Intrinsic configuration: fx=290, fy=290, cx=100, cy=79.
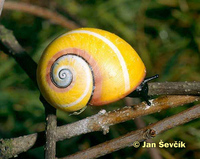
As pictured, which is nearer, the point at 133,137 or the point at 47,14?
the point at 133,137

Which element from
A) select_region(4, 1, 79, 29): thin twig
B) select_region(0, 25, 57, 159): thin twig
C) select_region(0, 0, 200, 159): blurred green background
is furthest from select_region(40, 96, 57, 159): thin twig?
select_region(4, 1, 79, 29): thin twig

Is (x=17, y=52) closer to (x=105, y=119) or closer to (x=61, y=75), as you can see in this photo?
(x=61, y=75)

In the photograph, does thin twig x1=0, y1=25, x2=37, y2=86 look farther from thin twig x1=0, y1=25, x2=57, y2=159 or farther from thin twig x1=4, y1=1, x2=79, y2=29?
thin twig x1=4, y1=1, x2=79, y2=29

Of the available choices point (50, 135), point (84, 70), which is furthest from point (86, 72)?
point (50, 135)

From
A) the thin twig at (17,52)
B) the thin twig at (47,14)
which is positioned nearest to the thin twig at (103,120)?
the thin twig at (17,52)

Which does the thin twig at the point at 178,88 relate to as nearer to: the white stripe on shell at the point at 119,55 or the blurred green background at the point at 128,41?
the white stripe on shell at the point at 119,55

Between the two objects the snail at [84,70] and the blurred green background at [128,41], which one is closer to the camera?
the snail at [84,70]
